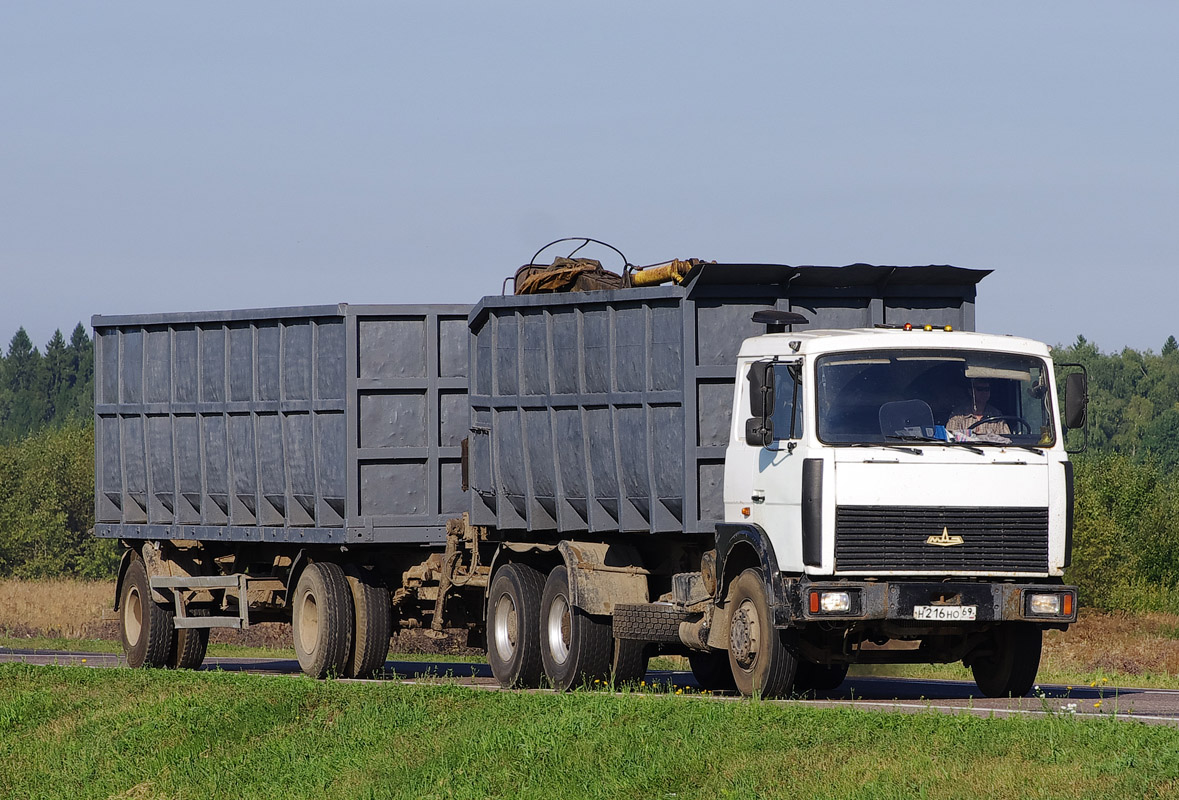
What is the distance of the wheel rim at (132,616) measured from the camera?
2131 centimetres

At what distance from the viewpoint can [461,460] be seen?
60.6ft

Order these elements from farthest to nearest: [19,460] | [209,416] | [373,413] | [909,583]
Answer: [19,460] → [209,416] → [373,413] → [909,583]

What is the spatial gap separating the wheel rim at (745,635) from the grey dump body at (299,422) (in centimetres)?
512

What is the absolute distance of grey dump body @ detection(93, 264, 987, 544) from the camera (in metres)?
15.1

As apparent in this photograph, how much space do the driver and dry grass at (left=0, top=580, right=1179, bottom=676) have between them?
499 inches

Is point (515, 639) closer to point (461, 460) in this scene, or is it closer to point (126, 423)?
point (461, 460)

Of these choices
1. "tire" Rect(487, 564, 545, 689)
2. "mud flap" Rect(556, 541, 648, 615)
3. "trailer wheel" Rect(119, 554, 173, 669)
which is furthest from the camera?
"trailer wheel" Rect(119, 554, 173, 669)

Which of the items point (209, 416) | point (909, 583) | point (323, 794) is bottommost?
point (323, 794)

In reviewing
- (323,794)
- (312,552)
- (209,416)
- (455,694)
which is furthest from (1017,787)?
(209,416)

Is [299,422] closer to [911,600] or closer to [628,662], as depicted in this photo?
[628,662]

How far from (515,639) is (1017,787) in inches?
316

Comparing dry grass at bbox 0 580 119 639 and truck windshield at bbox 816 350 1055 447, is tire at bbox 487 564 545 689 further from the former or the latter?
dry grass at bbox 0 580 119 639

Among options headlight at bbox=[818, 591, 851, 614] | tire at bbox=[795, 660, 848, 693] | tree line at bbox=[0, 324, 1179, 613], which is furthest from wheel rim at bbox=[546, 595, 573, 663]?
tree line at bbox=[0, 324, 1179, 613]

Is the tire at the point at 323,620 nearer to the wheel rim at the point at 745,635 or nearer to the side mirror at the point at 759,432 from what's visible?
the wheel rim at the point at 745,635
